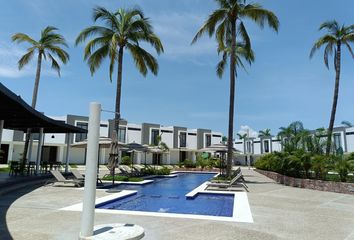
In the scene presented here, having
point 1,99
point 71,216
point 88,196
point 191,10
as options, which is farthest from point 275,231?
point 191,10

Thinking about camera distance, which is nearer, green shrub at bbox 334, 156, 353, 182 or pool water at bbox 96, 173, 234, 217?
pool water at bbox 96, 173, 234, 217

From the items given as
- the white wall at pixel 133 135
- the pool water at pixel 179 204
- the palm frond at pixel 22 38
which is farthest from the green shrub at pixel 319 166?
the white wall at pixel 133 135

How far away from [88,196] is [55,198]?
5478mm

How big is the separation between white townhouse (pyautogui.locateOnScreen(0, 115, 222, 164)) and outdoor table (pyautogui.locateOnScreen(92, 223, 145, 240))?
118 feet

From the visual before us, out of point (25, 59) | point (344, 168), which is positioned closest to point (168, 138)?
point (25, 59)

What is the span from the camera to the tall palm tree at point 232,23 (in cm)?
1659

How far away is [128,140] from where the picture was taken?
50.9m

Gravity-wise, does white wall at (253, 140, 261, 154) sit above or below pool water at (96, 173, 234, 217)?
above

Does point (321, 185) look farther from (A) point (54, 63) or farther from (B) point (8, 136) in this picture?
(B) point (8, 136)

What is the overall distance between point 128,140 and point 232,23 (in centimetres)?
3709

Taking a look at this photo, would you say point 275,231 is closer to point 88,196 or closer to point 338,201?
point 88,196

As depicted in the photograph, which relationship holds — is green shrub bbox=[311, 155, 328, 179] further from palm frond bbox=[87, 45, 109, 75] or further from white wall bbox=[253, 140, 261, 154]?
white wall bbox=[253, 140, 261, 154]

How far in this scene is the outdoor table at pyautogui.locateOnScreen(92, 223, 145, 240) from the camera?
16.4ft

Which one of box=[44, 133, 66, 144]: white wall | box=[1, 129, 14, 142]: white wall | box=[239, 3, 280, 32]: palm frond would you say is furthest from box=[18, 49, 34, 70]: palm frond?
box=[44, 133, 66, 144]: white wall
